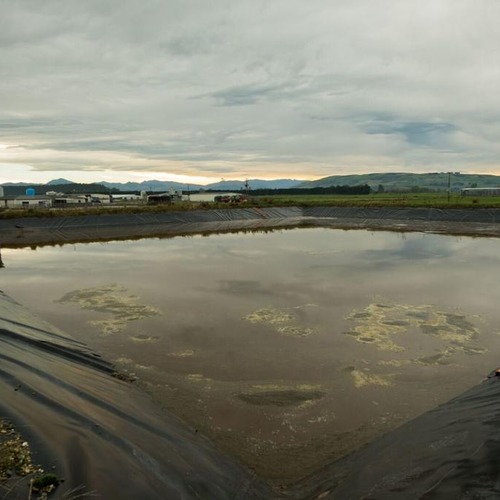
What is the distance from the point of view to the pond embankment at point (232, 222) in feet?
108

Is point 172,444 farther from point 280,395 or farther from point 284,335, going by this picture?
point 284,335

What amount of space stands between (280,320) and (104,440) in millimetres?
7231

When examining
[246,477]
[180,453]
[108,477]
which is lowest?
[246,477]

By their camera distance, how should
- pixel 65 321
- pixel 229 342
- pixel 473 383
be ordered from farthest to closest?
pixel 65 321 → pixel 229 342 → pixel 473 383

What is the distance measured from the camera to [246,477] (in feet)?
16.5

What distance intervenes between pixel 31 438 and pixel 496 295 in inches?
563

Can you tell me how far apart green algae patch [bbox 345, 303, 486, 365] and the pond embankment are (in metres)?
25.3

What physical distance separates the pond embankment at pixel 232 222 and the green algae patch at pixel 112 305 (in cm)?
1763

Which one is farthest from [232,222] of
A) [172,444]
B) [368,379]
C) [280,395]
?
[172,444]

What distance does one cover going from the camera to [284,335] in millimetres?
10227

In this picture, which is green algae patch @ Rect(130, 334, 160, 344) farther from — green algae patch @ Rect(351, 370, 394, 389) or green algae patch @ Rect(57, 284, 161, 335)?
green algae patch @ Rect(351, 370, 394, 389)

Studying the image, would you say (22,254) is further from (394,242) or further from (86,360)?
(394,242)

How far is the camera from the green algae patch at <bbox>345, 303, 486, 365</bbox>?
366 inches

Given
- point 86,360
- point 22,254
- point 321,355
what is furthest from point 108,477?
point 22,254
